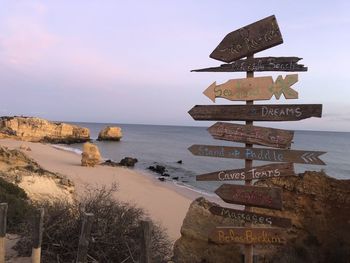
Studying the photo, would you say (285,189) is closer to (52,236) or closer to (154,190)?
(52,236)

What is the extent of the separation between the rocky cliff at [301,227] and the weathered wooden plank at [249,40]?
134 inches

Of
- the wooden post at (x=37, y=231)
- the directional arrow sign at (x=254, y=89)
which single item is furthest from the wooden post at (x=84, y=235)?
the directional arrow sign at (x=254, y=89)

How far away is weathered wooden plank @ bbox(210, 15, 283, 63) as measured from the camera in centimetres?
597

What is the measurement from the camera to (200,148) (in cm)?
632

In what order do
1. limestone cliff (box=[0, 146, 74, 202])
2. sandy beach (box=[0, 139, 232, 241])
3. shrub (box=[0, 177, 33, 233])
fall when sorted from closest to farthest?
shrub (box=[0, 177, 33, 233]) < limestone cliff (box=[0, 146, 74, 202]) < sandy beach (box=[0, 139, 232, 241])

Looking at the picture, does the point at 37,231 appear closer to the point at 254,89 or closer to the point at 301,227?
the point at 254,89

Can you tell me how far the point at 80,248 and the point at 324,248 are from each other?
5084mm

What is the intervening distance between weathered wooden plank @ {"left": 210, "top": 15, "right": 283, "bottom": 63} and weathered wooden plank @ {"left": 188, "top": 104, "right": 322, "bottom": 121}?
761 millimetres

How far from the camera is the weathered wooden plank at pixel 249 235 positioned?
5.76 metres

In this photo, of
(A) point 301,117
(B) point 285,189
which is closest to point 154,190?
(B) point 285,189

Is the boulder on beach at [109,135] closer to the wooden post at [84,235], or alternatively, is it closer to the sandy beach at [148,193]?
the sandy beach at [148,193]

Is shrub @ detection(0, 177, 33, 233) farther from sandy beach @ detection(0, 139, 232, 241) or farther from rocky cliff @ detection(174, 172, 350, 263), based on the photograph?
sandy beach @ detection(0, 139, 232, 241)

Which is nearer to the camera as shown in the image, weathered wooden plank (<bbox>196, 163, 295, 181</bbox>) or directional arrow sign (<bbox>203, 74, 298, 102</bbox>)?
directional arrow sign (<bbox>203, 74, 298, 102</bbox>)

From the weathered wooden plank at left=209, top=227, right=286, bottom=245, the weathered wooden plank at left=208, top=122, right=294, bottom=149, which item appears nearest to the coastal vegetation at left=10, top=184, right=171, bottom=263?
the weathered wooden plank at left=209, top=227, right=286, bottom=245
